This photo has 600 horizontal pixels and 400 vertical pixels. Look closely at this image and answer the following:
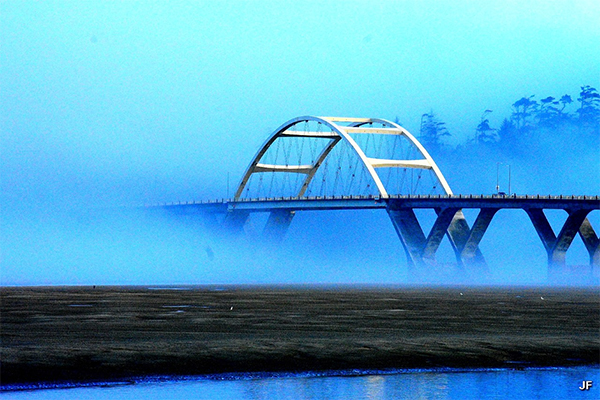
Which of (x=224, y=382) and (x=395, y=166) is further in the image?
(x=395, y=166)

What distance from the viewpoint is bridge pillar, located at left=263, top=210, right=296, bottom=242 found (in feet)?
561

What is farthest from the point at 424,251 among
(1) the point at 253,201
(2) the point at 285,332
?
(2) the point at 285,332

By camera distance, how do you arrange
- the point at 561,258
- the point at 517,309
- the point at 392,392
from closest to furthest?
the point at 392,392
the point at 517,309
the point at 561,258

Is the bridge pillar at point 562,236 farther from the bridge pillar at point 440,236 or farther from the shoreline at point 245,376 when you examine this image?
the shoreline at point 245,376

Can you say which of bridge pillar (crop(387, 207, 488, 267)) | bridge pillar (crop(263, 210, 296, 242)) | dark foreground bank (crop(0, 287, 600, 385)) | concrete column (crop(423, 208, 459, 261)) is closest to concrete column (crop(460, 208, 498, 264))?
bridge pillar (crop(387, 207, 488, 267))

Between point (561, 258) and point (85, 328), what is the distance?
342 ft

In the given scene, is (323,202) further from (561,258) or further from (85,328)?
(85,328)

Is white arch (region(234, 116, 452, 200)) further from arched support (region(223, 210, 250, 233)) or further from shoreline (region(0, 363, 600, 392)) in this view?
shoreline (region(0, 363, 600, 392))

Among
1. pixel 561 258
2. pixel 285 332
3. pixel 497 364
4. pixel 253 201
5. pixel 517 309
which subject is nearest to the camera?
pixel 497 364

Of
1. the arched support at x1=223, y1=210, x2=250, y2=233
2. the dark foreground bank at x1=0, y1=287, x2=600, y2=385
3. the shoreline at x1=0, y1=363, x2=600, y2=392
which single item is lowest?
the arched support at x1=223, y1=210, x2=250, y2=233

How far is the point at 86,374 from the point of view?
2227cm

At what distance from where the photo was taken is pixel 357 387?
21.5m

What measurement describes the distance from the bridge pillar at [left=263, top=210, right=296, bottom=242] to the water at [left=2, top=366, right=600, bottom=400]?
146908 mm

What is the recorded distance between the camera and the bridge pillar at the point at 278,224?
561 ft
